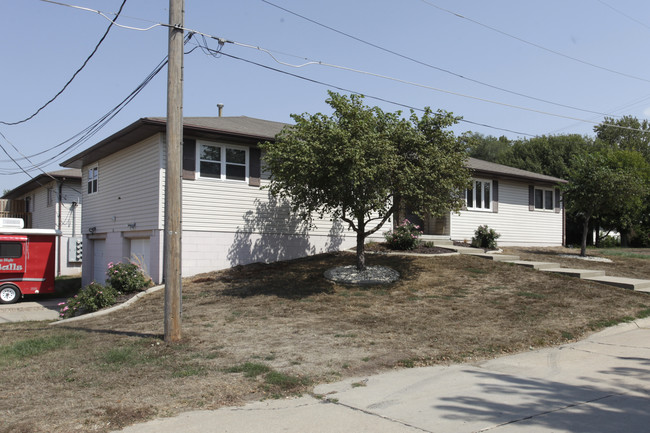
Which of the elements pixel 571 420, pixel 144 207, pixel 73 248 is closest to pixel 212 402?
pixel 571 420

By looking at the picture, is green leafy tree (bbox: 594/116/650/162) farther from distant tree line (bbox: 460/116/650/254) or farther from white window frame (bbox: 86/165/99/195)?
white window frame (bbox: 86/165/99/195)

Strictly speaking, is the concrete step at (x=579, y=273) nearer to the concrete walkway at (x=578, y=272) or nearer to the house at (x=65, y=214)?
the concrete walkway at (x=578, y=272)

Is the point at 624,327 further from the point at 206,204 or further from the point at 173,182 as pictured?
the point at 206,204

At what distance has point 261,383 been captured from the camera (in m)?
6.58

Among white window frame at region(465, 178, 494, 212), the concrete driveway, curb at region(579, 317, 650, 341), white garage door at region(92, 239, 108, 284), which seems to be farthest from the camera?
white window frame at region(465, 178, 494, 212)

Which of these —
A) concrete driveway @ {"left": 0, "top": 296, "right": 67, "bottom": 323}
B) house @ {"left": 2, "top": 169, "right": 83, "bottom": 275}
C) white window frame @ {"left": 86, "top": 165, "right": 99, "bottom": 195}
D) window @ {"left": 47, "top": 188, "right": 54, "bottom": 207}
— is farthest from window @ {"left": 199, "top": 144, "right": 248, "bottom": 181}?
window @ {"left": 47, "top": 188, "right": 54, "bottom": 207}

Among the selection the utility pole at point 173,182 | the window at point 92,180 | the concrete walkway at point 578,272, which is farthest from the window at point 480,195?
the utility pole at point 173,182

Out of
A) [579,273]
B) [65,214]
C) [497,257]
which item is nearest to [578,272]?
[579,273]

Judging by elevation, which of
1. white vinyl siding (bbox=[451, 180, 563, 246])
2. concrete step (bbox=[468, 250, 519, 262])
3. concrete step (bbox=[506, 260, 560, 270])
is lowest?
concrete step (bbox=[506, 260, 560, 270])

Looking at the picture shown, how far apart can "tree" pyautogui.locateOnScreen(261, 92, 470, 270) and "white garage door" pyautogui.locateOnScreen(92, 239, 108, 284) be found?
10529 millimetres

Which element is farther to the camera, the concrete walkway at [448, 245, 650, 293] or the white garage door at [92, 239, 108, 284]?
the white garage door at [92, 239, 108, 284]

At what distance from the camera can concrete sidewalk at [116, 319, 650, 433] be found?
5.05 meters

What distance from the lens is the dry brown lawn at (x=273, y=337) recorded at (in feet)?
20.2

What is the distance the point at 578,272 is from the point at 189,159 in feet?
39.4
